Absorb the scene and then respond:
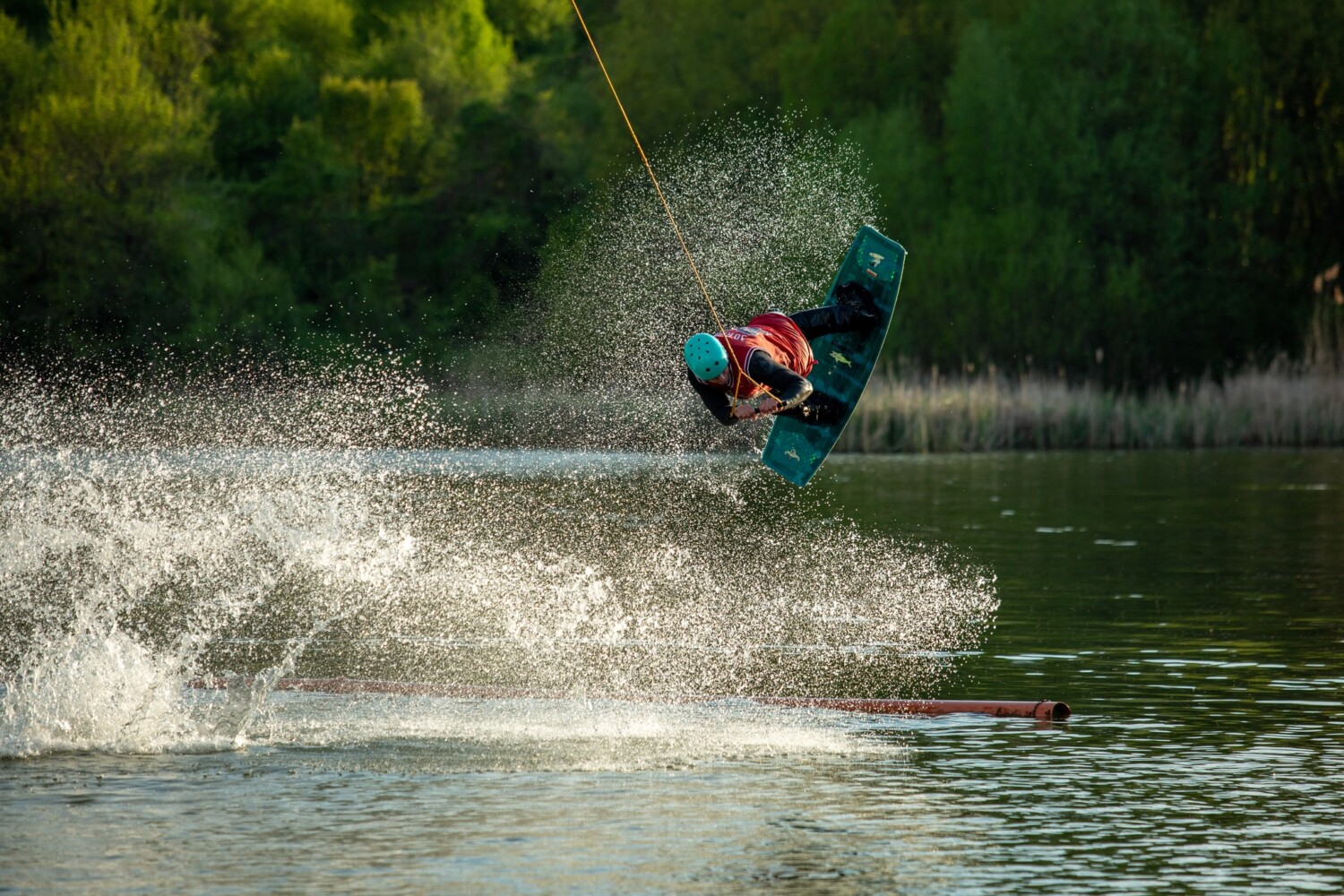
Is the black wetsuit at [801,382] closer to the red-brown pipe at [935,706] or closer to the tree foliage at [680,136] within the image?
the red-brown pipe at [935,706]

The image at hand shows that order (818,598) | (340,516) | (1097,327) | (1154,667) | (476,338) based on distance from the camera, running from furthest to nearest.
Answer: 1. (476,338)
2. (1097,327)
3. (340,516)
4. (818,598)
5. (1154,667)

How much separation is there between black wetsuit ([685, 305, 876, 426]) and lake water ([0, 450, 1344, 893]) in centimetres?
152

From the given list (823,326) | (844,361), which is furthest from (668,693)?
(844,361)

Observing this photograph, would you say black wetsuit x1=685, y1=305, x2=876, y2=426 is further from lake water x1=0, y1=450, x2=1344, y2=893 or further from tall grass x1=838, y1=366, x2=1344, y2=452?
tall grass x1=838, y1=366, x2=1344, y2=452

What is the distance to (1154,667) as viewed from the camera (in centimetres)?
1227

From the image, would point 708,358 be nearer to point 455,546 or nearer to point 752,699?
point 752,699

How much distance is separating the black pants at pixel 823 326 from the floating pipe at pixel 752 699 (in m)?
2.42

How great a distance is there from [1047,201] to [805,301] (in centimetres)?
832

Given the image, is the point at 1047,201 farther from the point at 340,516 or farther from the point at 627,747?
the point at 627,747

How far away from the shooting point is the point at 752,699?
10.9 metres

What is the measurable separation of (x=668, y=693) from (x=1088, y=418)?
23588mm

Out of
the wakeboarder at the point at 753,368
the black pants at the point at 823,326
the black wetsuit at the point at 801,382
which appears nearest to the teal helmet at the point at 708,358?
the wakeboarder at the point at 753,368

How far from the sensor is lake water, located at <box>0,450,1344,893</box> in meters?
7.68

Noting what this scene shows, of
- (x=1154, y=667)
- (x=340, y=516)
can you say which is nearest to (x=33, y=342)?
(x=340, y=516)
